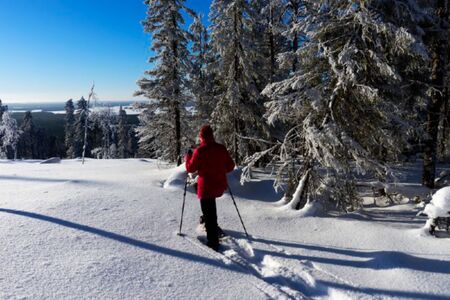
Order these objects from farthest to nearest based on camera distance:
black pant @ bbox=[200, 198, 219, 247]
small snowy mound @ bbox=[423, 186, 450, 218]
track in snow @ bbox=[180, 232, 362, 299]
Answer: black pant @ bbox=[200, 198, 219, 247] → small snowy mound @ bbox=[423, 186, 450, 218] → track in snow @ bbox=[180, 232, 362, 299]

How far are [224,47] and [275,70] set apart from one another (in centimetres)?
406

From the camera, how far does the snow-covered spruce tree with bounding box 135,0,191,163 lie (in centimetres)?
1797

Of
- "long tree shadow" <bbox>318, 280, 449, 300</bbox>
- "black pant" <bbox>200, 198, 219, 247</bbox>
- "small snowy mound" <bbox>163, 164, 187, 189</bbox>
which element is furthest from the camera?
"small snowy mound" <bbox>163, 164, 187, 189</bbox>

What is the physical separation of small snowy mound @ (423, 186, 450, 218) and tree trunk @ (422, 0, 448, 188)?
511cm

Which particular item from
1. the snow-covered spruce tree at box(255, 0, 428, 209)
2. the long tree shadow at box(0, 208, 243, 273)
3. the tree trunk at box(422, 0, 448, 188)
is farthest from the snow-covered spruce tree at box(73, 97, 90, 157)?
the tree trunk at box(422, 0, 448, 188)

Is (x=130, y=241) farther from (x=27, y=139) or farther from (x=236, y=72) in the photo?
(x=27, y=139)

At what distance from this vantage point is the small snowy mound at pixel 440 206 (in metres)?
5.46

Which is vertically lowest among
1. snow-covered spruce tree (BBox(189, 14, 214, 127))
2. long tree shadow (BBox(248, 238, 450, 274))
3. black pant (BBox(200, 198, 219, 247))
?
long tree shadow (BBox(248, 238, 450, 274))

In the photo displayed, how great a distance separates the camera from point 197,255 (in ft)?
17.0

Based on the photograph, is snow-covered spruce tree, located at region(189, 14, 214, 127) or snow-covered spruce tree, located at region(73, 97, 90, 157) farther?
snow-covered spruce tree, located at region(73, 97, 90, 157)

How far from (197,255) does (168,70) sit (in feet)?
50.0

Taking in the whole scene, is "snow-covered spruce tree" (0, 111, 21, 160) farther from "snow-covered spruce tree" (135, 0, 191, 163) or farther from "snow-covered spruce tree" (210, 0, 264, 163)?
"snow-covered spruce tree" (210, 0, 264, 163)

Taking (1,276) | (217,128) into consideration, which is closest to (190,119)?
(217,128)

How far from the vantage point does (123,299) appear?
388 cm
